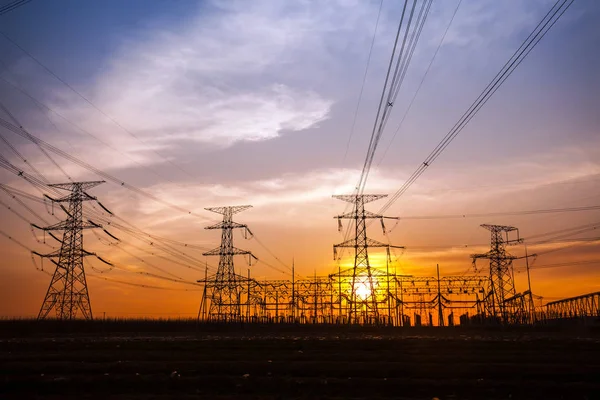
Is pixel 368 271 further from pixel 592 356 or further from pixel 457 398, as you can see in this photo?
pixel 457 398

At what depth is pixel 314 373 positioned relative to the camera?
17266mm

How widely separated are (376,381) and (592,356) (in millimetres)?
10230

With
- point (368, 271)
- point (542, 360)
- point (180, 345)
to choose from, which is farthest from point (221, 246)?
point (542, 360)

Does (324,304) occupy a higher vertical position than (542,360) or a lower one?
higher

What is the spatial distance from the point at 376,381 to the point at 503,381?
3.57 metres

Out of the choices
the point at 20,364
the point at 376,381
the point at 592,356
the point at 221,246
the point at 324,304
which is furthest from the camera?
the point at 324,304

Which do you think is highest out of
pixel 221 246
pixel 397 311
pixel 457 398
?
pixel 221 246

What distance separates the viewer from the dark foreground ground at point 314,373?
14.7 m

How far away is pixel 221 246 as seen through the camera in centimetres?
6538

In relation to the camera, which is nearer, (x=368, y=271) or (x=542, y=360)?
(x=542, y=360)

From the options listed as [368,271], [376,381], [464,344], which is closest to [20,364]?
[376,381]

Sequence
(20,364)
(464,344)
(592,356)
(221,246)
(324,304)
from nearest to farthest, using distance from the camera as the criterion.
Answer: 1. (20,364)
2. (592,356)
3. (464,344)
4. (221,246)
5. (324,304)

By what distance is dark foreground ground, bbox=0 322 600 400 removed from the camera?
14711mm

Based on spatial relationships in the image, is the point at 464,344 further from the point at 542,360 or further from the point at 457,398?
the point at 457,398
